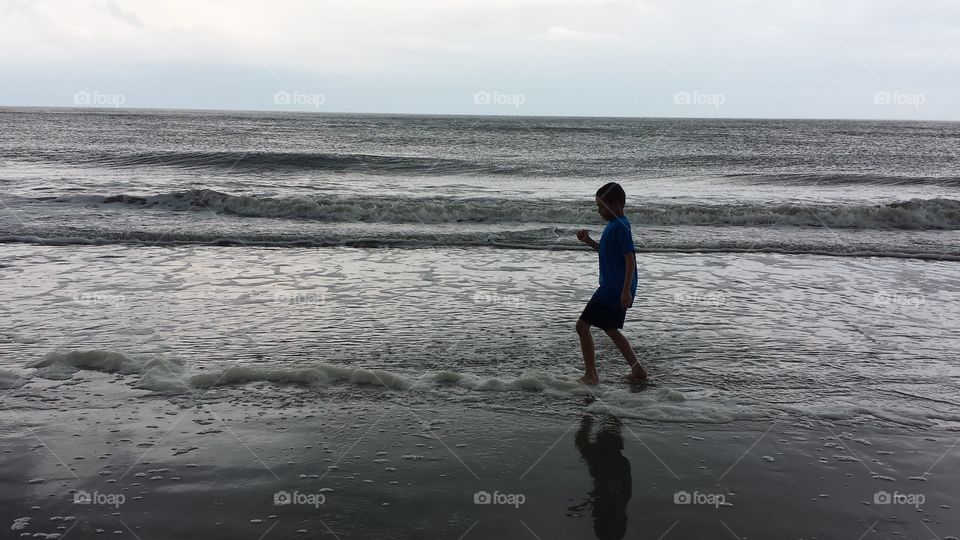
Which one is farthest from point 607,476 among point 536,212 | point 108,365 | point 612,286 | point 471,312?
point 536,212

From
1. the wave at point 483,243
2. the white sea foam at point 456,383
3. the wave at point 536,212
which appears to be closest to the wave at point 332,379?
the white sea foam at point 456,383

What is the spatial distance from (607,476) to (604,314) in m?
1.88

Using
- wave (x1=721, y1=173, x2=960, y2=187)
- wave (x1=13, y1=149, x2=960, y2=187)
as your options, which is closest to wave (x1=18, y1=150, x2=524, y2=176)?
wave (x1=13, y1=149, x2=960, y2=187)

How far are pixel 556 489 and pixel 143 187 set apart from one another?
20.8 meters

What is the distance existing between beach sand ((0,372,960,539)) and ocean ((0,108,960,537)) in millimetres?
53

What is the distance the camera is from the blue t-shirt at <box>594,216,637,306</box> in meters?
5.43

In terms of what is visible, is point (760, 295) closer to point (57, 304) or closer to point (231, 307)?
point (231, 307)

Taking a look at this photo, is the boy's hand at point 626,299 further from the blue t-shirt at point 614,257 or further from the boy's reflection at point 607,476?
the boy's reflection at point 607,476

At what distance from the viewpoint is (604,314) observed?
5.56 meters

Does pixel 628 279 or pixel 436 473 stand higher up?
pixel 628 279

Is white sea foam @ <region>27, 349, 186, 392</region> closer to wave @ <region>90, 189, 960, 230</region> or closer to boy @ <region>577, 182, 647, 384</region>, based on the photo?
boy @ <region>577, 182, 647, 384</region>

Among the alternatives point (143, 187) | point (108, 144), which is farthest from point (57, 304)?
point (108, 144)

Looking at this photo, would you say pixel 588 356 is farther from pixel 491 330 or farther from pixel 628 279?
pixel 491 330

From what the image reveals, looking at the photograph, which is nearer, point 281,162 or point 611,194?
point 611,194
